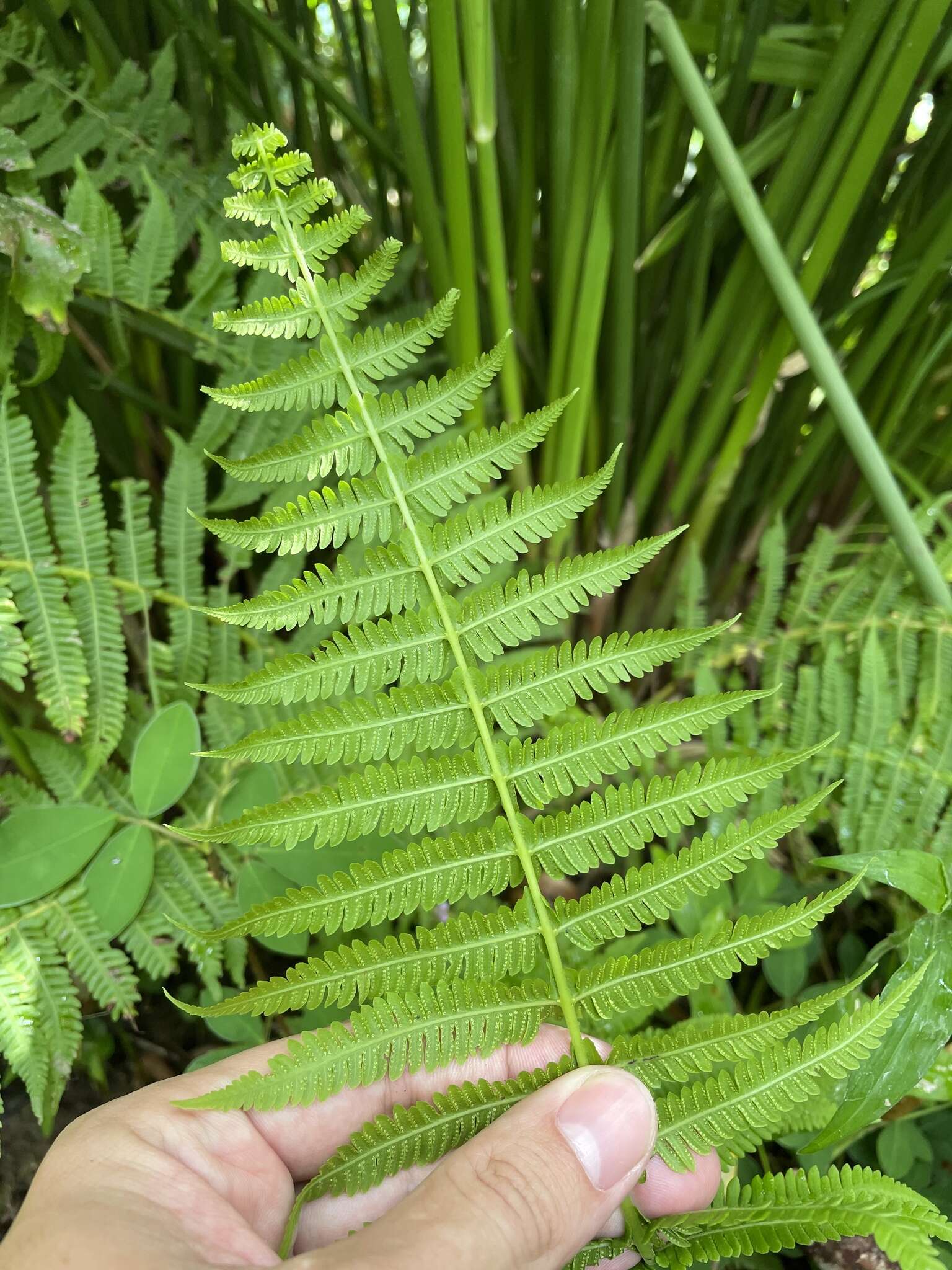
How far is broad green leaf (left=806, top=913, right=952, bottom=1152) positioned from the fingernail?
0.13 m

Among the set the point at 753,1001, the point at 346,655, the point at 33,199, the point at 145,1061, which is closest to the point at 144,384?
the point at 33,199

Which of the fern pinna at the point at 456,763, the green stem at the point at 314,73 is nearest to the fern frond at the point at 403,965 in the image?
the fern pinna at the point at 456,763

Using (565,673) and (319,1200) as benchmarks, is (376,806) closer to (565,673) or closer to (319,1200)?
(565,673)

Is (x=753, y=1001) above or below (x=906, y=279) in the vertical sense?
below

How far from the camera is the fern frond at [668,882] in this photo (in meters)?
0.59

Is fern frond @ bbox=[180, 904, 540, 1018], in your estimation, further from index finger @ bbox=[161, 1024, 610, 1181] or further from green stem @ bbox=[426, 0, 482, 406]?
green stem @ bbox=[426, 0, 482, 406]

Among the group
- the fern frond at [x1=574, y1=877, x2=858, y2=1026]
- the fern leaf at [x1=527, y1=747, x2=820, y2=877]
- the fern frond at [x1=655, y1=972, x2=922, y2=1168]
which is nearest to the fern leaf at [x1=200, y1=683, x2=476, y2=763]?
the fern leaf at [x1=527, y1=747, x2=820, y2=877]

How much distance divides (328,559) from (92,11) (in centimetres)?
70

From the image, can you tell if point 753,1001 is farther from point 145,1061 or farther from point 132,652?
point 132,652

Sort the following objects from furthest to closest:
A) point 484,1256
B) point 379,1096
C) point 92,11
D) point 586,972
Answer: point 92,11 → point 379,1096 → point 586,972 → point 484,1256

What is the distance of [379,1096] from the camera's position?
81cm

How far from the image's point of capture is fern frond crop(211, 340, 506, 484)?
60 cm

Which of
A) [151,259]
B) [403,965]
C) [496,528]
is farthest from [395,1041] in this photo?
[151,259]

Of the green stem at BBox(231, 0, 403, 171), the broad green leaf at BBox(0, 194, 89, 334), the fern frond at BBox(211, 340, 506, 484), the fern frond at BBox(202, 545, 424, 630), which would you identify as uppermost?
the green stem at BBox(231, 0, 403, 171)
